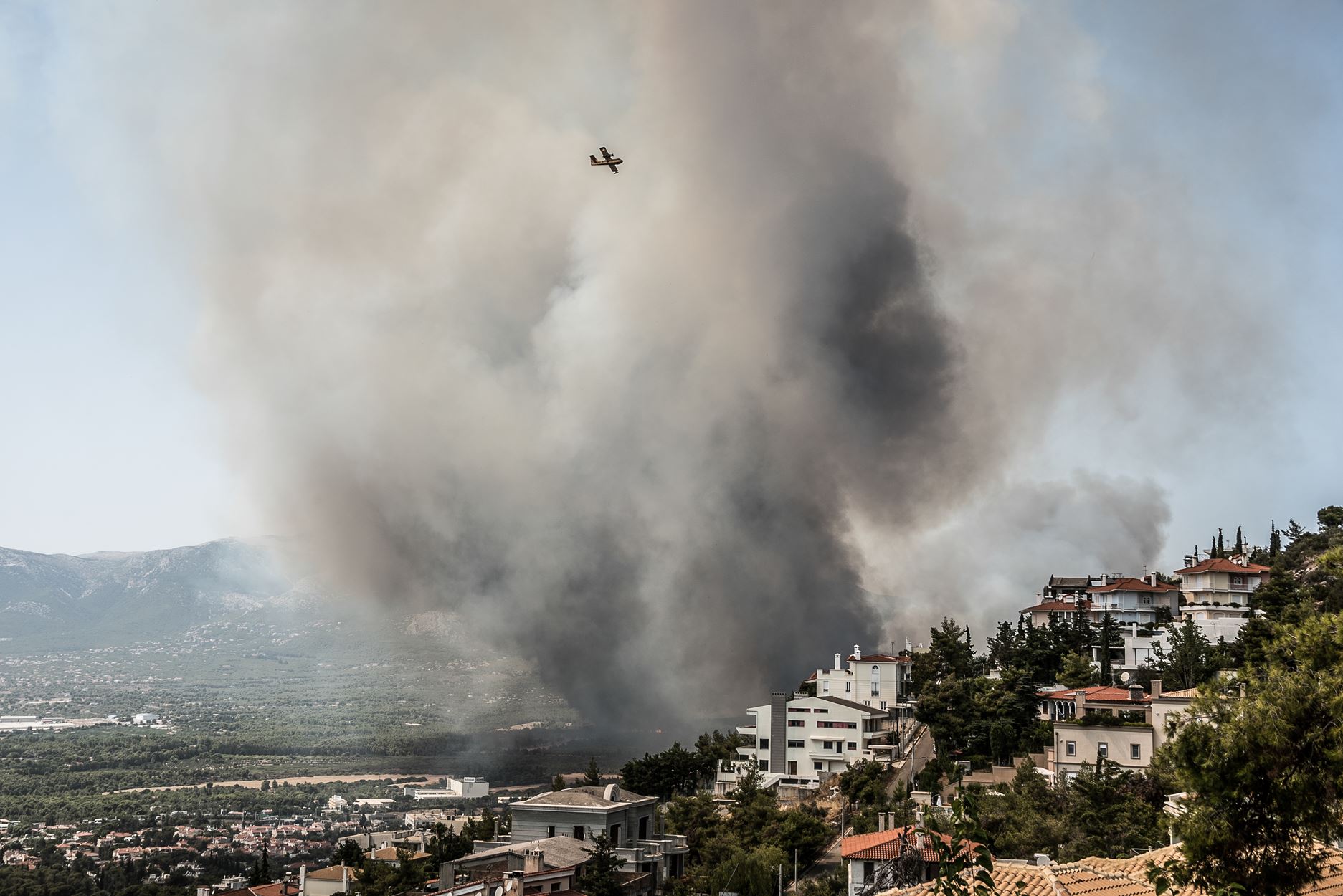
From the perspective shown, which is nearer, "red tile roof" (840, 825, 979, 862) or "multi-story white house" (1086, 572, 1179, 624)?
"red tile roof" (840, 825, 979, 862)

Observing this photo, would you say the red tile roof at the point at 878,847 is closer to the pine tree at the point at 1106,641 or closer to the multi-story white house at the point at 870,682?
the pine tree at the point at 1106,641

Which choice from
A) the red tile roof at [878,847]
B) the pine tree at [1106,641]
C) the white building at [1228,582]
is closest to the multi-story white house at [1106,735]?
the pine tree at [1106,641]

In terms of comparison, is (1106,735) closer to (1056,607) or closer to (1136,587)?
(1136,587)

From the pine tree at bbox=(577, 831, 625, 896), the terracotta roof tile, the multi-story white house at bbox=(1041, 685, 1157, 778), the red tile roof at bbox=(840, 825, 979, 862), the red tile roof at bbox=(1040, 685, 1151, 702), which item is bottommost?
the pine tree at bbox=(577, 831, 625, 896)

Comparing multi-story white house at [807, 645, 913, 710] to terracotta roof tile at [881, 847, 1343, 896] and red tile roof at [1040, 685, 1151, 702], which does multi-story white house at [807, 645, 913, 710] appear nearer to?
red tile roof at [1040, 685, 1151, 702]

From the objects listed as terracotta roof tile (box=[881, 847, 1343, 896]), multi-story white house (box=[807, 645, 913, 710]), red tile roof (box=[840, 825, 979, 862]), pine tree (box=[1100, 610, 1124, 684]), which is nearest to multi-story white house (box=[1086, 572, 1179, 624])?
pine tree (box=[1100, 610, 1124, 684])

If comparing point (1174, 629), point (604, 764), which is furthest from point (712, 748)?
point (604, 764)

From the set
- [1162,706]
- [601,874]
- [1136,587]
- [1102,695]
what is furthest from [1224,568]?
[601,874]
